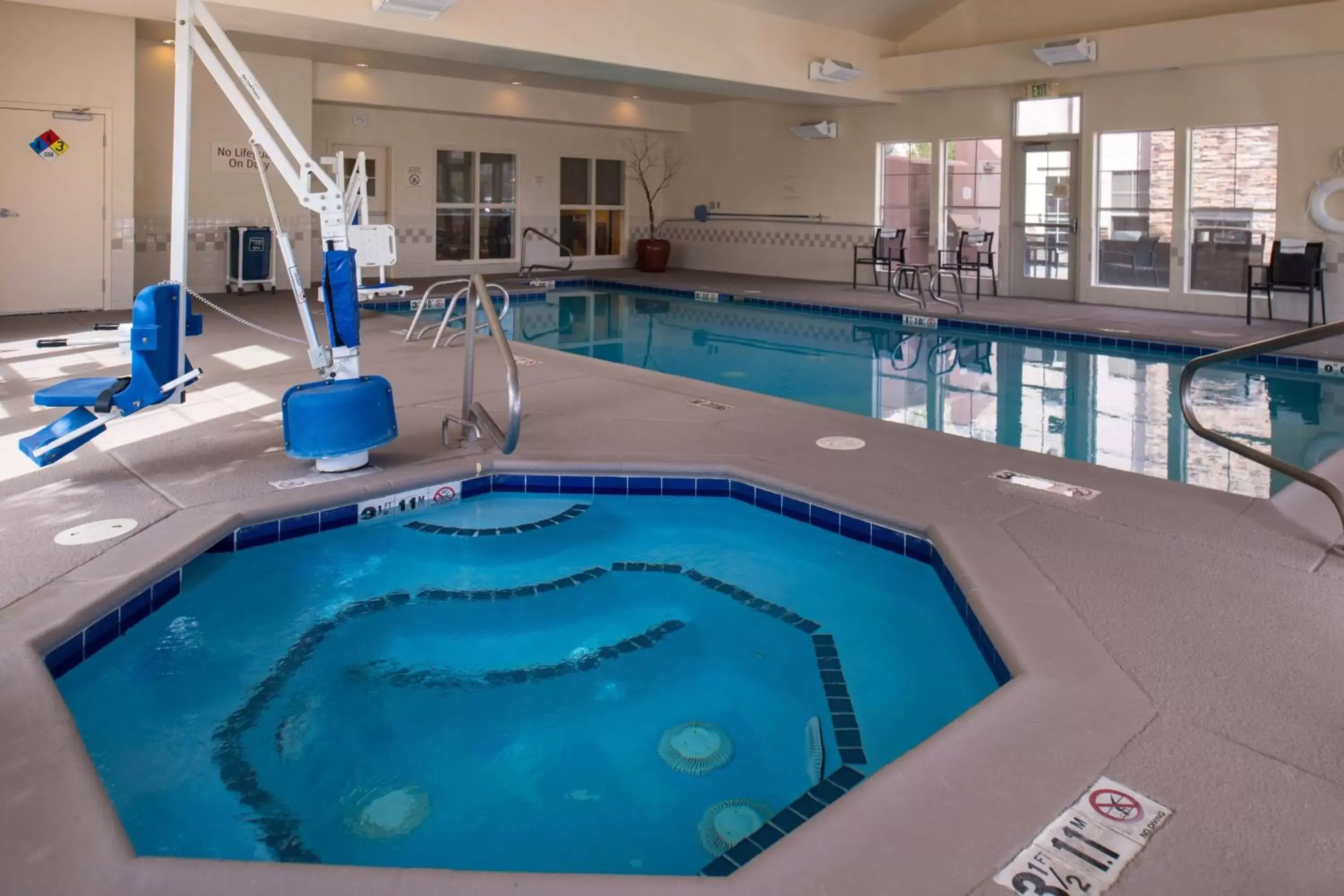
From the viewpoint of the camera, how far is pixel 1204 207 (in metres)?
9.56

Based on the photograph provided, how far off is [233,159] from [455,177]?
128 inches

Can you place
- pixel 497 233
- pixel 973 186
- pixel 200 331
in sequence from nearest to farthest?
1. pixel 200 331
2. pixel 973 186
3. pixel 497 233

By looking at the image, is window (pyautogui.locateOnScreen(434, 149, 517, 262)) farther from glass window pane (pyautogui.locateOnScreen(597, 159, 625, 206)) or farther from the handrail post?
the handrail post

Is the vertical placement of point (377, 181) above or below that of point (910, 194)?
above

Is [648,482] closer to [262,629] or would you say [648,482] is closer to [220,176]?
[262,629]

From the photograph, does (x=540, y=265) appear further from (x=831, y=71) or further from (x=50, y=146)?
(x=50, y=146)

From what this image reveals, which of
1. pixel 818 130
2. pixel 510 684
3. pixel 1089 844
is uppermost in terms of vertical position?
pixel 818 130

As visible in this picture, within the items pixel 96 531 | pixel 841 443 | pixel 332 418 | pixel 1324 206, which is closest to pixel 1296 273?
pixel 1324 206

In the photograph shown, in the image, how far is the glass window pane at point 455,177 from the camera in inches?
523

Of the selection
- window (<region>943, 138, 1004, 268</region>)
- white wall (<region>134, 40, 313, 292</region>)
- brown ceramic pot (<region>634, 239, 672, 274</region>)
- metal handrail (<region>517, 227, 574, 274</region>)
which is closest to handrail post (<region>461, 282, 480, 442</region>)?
white wall (<region>134, 40, 313, 292</region>)

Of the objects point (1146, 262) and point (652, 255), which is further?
point (652, 255)

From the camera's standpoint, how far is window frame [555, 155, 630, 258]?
14516 mm

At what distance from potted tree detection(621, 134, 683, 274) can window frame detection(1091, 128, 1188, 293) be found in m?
6.22

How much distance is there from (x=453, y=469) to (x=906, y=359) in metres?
4.65
